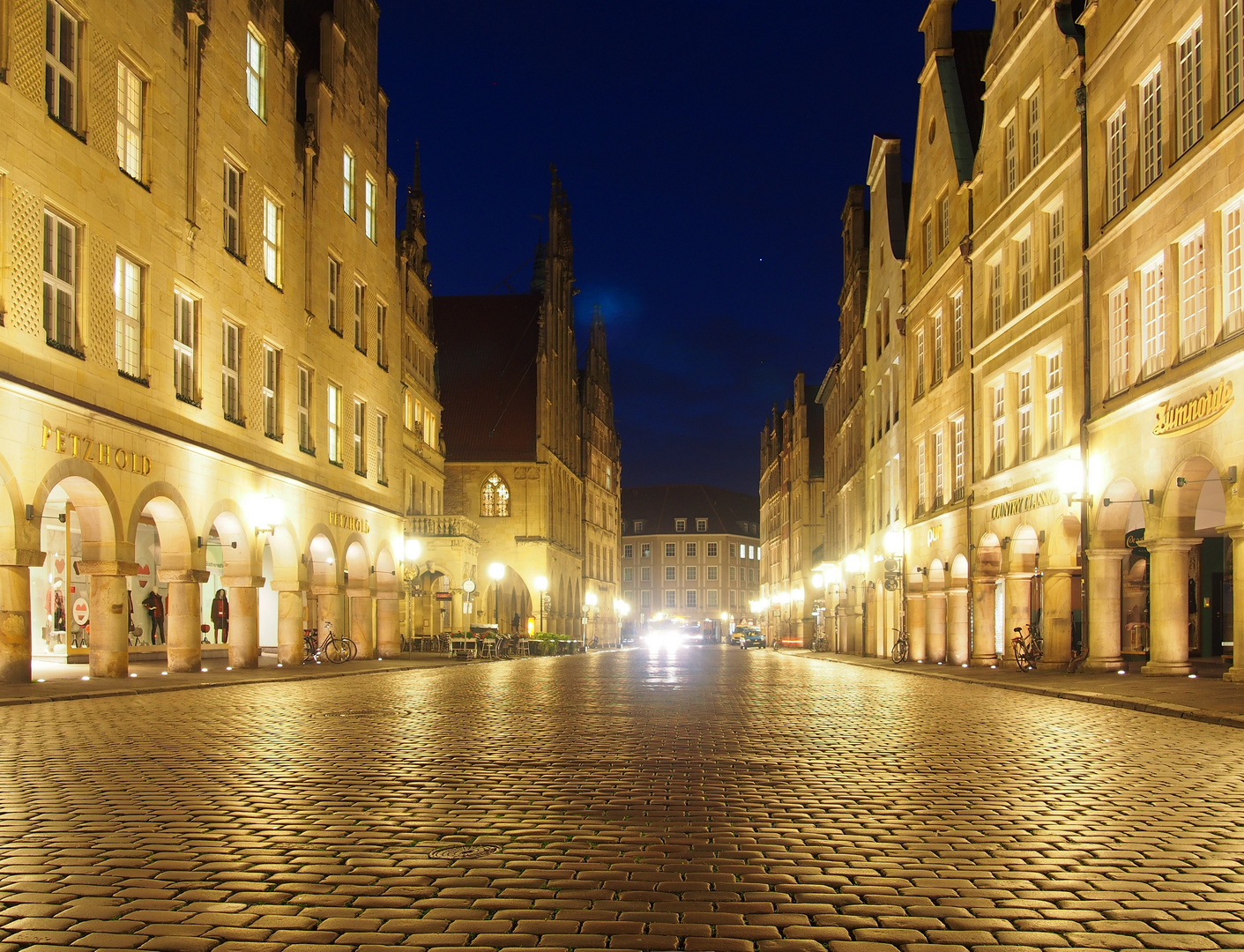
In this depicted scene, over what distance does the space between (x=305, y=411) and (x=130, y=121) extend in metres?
11.5

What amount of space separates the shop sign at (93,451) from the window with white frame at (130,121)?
17.6 ft

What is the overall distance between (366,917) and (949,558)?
1326 inches

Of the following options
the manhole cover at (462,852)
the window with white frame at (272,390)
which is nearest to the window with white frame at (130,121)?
the window with white frame at (272,390)

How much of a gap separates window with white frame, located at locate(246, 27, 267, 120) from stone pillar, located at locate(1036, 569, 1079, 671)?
2184cm

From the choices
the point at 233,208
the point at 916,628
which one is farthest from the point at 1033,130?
the point at 233,208

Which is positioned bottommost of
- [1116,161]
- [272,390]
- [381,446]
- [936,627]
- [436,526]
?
[936,627]

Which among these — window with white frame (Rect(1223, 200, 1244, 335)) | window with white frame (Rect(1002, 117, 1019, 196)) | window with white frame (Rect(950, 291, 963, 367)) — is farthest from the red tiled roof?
window with white frame (Rect(1223, 200, 1244, 335))

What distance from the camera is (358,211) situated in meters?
40.6

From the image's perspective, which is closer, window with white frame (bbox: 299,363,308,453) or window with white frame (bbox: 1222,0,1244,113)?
window with white frame (bbox: 1222,0,1244,113)

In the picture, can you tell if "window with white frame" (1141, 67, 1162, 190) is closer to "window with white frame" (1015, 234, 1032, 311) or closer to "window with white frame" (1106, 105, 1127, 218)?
"window with white frame" (1106, 105, 1127, 218)

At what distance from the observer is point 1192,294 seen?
869 inches

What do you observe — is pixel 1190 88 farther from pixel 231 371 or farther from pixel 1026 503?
pixel 231 371

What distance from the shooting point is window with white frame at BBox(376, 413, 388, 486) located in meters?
41.8

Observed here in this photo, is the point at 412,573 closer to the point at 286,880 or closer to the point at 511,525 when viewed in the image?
the point at 511,525
